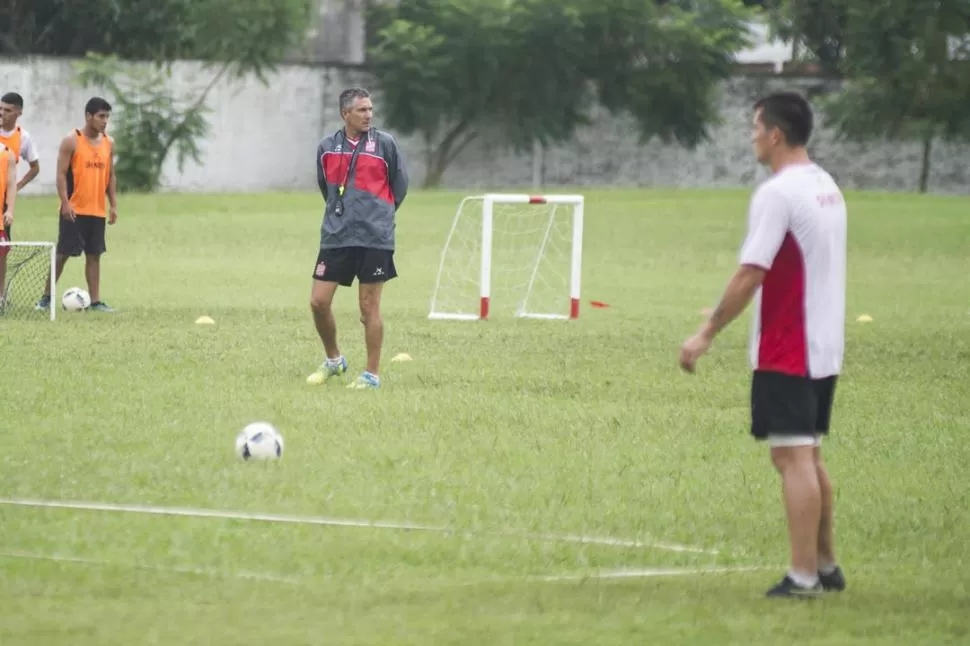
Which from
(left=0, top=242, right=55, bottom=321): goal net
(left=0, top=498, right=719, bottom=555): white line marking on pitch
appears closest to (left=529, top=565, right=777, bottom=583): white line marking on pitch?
(left=0, top=498, right=719, bottom=555): white line marking on pitch

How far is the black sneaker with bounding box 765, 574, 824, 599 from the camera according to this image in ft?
23.4

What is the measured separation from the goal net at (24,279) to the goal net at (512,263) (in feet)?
13.7

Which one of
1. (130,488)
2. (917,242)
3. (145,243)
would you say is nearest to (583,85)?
(917,242)

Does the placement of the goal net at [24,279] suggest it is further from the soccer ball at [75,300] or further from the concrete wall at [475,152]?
the concrete wall at [475,152]

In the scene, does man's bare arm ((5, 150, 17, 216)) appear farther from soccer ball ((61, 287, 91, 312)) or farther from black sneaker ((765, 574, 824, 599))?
black sneaker ((765, 574, 824, 599))

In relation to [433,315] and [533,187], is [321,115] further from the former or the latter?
[433,315]

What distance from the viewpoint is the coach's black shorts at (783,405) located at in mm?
7152

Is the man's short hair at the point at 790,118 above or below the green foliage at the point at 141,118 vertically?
above

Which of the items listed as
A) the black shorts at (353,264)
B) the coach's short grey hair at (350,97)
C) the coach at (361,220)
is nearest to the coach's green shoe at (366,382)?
the coach at (361,220)

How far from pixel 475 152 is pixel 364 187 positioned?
38527 millimetres

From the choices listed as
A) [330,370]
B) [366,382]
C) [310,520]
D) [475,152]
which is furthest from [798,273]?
[475,152]

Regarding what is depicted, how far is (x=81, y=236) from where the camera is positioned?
18.8 metres

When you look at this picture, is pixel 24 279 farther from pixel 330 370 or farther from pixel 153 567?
pixel 153 567

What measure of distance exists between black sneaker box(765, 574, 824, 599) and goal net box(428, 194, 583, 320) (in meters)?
11.9
